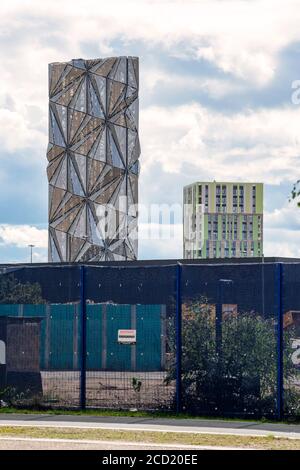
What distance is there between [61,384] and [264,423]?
4653 millimetres

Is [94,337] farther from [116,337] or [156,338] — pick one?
[156,338]

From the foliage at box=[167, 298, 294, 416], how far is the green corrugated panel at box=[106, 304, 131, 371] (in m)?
1.07

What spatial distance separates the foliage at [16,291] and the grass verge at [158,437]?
4.84 meters

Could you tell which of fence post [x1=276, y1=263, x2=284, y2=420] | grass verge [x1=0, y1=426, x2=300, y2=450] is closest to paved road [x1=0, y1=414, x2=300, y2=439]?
fence post [x1=276, y1=263, x2=284, y2=420]

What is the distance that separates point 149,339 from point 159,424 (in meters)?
2.41

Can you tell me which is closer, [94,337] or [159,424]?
[159,424]

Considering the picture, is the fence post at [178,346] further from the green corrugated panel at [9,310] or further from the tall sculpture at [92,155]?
the tall sculpture at [92,155]

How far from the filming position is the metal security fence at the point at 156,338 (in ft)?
72.4

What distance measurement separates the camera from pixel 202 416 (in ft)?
73.6

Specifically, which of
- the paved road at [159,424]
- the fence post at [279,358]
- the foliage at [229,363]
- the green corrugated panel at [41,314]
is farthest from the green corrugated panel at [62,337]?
the fence post at [279,358]

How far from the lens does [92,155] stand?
89688 mm

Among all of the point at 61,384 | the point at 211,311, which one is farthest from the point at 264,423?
the point at 61,384

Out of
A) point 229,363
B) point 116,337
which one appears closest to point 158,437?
point 229,363
